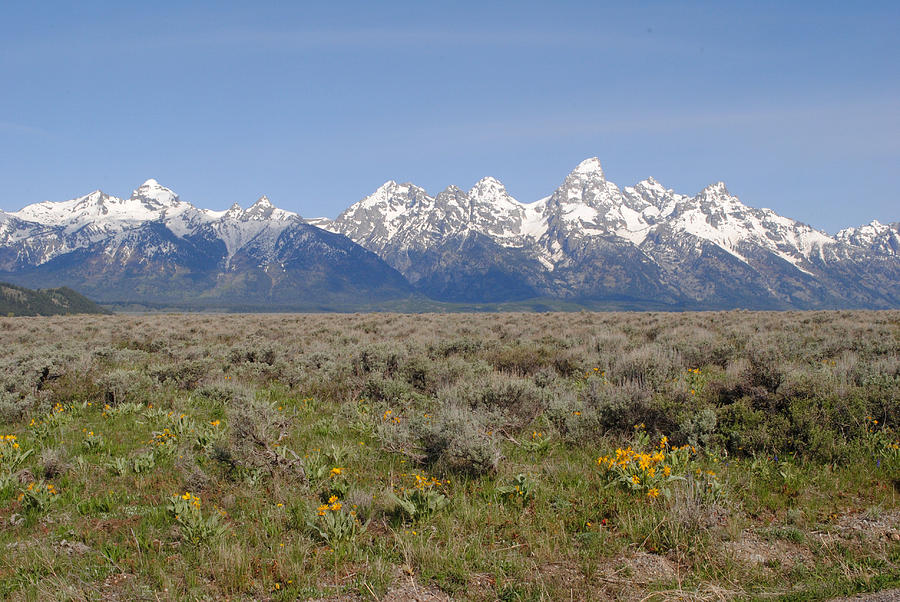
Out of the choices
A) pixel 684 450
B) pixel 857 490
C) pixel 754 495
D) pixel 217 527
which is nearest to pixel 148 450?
pixel 217 527

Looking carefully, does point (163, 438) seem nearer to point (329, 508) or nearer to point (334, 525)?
point (329, 508)

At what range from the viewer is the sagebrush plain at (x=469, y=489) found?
15.1 feet

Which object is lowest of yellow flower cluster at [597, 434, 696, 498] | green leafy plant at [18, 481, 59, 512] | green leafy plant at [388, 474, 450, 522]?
green leafy plant at [18, 481, 59, 512]

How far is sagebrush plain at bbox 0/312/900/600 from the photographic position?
4.59 m

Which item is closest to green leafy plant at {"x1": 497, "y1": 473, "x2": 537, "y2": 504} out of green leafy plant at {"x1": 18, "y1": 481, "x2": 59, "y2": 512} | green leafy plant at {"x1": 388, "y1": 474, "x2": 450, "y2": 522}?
green leafy plant at {"x1": 388, "y1": 474, "x2": 450, "y2": 522}

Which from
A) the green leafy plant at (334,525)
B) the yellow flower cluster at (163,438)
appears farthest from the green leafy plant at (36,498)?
the green leafy plant at (334,525)

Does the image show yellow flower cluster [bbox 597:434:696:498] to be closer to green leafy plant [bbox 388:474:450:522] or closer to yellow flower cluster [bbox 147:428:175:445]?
green leafy plant [bbox 388:474:450:522]

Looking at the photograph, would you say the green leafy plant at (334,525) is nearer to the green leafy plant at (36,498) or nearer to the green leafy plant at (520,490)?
the green leafy plant at (520,490)

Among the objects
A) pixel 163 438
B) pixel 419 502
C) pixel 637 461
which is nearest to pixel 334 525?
pixel 419 502

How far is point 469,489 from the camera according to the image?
21.2ft

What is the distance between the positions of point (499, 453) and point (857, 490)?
4.33 metres

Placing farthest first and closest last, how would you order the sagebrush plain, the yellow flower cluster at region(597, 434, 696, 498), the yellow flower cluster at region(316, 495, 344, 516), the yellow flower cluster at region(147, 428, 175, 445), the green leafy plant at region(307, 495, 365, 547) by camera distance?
the yellow flower cluster at region(147, 428, 175, 445)
the yellow flower cluster at region(597, 434, 696, 498)
the yellow flower cluster at region(316, 495, 344, 516)
the green leafy plant at region(307, 495, 365, 547)
the sagebrush plain

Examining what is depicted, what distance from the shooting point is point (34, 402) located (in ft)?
35.3

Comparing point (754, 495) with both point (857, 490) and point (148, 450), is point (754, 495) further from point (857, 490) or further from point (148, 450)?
point (148, 450)
